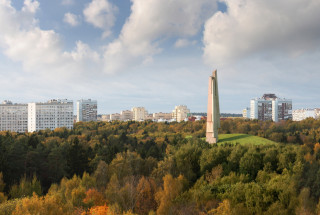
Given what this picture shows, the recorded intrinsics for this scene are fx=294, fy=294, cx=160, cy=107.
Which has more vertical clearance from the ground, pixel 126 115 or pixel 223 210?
pixel 126 115

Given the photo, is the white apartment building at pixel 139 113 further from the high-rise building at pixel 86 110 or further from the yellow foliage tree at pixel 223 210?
the yellow foliage tree at pixel 223 210

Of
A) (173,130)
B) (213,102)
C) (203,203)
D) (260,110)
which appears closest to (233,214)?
(203,203)

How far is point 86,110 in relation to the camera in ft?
454

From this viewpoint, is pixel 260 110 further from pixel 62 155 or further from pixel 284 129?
pixel 62 155

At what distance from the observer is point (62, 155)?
4169 cm

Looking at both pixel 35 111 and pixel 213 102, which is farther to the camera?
pixel 35 111

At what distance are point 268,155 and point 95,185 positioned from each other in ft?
67.0

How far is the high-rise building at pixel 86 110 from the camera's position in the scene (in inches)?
5389

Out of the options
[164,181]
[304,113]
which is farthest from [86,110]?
[164,181]

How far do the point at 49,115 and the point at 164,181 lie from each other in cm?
8253

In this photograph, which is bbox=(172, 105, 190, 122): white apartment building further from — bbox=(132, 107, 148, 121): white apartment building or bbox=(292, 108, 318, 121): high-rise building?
bbox=(292, 108, 318, 121): high-rise building

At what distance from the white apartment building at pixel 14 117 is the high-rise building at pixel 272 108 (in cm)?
8962

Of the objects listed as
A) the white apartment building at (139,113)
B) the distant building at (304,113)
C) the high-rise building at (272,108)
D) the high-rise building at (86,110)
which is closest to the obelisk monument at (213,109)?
the high-rise building at (272,108)

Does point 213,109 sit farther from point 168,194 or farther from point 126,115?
point 126,115
